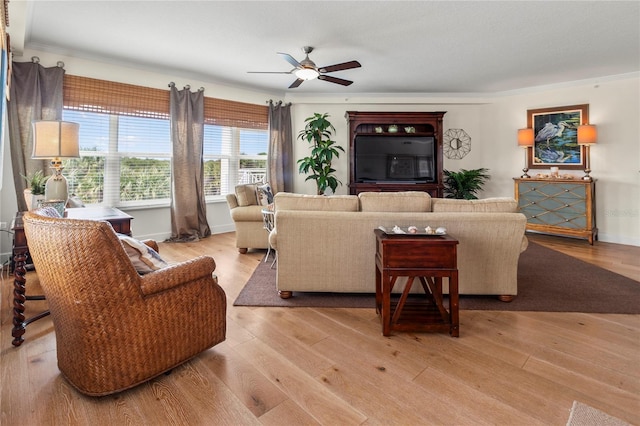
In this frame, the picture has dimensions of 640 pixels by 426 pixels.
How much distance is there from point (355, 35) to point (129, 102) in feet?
10.0

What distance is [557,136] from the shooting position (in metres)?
4.97

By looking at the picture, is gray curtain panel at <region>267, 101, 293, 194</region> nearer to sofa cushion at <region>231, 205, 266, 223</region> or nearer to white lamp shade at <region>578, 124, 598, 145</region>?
sofa cushion at <region>231, 205, 266, 223</region>

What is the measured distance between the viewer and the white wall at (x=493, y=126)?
4.31 m

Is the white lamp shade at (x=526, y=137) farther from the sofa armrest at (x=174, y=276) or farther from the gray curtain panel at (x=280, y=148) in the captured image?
the sofa armrest at (x=174, y=276)

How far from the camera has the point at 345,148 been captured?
6012 millimetres

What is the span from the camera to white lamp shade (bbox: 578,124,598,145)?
4461 mm

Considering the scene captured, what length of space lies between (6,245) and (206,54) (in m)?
3.11

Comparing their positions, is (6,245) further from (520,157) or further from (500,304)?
(520,157)

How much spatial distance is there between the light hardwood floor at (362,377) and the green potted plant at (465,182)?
11.8ft

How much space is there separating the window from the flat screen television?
6.99 ft

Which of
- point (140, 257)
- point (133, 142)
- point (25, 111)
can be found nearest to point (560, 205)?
point (140, 257)

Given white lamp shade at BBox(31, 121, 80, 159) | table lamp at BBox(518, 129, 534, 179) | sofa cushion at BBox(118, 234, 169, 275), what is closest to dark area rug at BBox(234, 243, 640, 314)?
sofa cushion at BBox(118, 234, 169, 275)

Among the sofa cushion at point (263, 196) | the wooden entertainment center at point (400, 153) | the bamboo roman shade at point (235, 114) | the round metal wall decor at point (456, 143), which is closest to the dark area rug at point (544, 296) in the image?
the sofa cushion at point (263, 196)

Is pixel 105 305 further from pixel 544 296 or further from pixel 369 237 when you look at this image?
pixel 544 296
